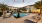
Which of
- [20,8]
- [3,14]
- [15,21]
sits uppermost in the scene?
[20,8]

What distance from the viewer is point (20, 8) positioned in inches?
63.9

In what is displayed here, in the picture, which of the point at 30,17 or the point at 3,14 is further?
the point at 3,14

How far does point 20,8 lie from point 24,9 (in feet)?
0.26

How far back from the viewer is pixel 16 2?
1645 mm

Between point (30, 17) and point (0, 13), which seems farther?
point (0, 13)

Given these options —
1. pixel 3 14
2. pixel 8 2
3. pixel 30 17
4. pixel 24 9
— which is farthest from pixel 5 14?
pixel 30 17

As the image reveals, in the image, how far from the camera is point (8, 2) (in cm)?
166

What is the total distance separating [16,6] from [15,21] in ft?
0.94

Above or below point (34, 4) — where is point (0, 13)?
below

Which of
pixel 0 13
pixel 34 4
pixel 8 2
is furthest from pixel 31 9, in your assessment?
pixel 0 13

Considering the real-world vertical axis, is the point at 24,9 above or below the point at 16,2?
below

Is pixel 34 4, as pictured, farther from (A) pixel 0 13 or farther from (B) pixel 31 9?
(A) pixel 0 13

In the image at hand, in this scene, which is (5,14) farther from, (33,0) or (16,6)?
(33,0)

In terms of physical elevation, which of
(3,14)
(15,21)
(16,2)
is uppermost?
(16,2)
